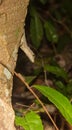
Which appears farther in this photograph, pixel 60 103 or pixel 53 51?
pixel 53 51

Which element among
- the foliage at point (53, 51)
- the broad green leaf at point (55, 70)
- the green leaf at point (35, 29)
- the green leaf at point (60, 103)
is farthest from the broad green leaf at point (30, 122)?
the green leaf at point (35, 29)

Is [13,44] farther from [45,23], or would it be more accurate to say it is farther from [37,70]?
[45,23]

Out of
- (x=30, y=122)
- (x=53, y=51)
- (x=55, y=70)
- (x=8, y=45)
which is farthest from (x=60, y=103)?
(x=53, y=51)

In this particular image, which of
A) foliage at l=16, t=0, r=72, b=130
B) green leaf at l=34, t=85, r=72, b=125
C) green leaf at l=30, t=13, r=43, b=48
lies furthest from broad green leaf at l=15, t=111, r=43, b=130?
green leaf at l=30, t=13, r=43, b=48

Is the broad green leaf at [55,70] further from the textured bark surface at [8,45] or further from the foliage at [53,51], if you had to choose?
the textured bark surface at [8,45]

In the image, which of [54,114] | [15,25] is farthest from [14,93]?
[15,25]

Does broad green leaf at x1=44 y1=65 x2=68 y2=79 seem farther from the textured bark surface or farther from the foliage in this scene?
the textured bark surface

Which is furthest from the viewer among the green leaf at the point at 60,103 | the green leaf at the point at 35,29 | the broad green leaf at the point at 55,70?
the green leaf at the point at 35,29

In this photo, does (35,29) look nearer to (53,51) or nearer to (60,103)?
(53,51)
